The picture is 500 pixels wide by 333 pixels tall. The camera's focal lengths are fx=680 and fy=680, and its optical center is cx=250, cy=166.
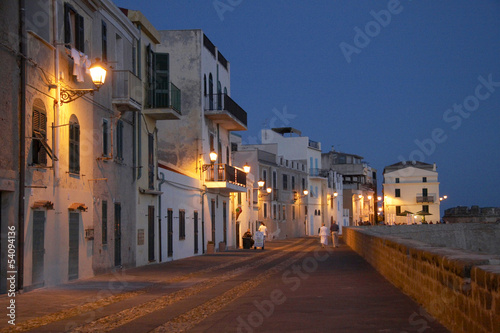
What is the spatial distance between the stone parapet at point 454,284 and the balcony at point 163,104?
1324 centimetres

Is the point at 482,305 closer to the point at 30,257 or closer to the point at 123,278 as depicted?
the point at 30,257

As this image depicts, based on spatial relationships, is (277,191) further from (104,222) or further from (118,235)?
(104,222)

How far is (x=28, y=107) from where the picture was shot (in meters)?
14.9

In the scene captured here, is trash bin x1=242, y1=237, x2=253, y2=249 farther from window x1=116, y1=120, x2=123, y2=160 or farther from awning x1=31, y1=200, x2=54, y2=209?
awning x1=31, y1=200, x2=54, y2=209

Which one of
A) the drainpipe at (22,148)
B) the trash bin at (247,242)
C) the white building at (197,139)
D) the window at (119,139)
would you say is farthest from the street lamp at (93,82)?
the trash bin at (247,242)

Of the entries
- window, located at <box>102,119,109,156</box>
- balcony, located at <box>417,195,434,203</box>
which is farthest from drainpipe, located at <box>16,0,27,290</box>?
balcony, located at <box>417,195,434,203</box>

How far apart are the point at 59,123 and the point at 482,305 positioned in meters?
12.2

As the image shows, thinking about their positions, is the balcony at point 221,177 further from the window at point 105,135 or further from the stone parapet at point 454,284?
the stone parapet at point 454,284

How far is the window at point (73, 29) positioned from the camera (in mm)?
17586

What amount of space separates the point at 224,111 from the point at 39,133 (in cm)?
2019

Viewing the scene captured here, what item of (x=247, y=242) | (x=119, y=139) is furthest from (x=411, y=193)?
(x=119, y=139)

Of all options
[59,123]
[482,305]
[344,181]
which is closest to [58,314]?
[59,123]

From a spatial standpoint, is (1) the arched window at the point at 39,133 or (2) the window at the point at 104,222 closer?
(1) the arched window at the point at 39,133

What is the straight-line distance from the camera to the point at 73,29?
18.1 metres
